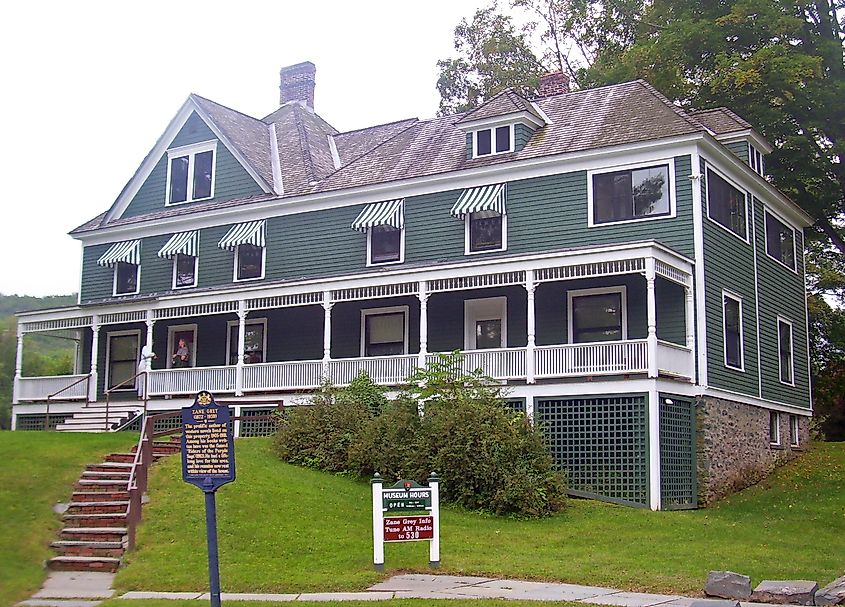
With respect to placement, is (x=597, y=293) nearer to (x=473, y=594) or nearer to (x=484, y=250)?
(x=484, y=250)

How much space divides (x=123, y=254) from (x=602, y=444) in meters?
17.0

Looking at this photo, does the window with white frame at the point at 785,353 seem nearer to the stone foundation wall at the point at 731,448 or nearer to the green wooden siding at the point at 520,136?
the stone foundation wall at the point at 731,448

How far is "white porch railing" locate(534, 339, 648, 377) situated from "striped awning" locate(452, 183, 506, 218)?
469 centimetres

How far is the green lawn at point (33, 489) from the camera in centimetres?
1620

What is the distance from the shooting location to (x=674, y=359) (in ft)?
77.6

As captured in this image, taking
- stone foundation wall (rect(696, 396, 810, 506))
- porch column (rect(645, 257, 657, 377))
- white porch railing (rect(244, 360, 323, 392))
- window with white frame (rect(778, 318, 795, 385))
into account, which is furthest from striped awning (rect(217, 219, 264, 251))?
window with white frame (rect(778, 318, 795, 385))

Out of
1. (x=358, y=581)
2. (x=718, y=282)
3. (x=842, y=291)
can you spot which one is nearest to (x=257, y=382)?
(x=718, y=282)

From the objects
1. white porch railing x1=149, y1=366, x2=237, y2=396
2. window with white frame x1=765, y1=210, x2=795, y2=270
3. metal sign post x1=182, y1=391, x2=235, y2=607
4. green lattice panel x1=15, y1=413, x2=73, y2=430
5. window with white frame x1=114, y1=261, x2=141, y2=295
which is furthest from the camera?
window with white frame x1=114, y1=261, x2=141, y2=295

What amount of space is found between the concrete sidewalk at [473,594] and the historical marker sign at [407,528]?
2.94 ft

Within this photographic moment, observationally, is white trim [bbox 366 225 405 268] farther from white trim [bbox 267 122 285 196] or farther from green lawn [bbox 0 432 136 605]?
green lawn [bbox 0 432 136 605]

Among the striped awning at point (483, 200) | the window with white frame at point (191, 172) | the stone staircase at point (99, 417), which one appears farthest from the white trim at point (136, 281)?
the striped awning at point (483, 200)

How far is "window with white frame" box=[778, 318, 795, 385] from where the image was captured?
30.8m

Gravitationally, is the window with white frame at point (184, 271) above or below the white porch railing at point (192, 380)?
above

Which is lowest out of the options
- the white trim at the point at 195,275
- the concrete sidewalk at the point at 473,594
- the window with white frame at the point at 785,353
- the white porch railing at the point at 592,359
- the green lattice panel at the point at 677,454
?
the concrete sidewalk at the point at 473,594
